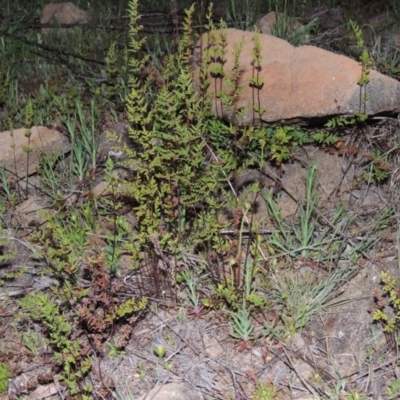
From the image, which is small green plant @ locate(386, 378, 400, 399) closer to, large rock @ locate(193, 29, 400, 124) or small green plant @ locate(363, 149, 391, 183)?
small green plant @ locate(363, 149, 391, 183)

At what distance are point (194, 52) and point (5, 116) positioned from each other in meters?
1.26

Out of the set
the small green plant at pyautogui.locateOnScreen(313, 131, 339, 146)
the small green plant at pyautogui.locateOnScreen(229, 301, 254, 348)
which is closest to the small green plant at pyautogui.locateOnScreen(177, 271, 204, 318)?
the small green plant at pyautogui.locateOnScreen(229, 301, 254, 348)

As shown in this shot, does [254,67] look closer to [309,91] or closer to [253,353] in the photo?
[309,91]

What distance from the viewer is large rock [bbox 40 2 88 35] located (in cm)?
569

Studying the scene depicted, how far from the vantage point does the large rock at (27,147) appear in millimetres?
4051

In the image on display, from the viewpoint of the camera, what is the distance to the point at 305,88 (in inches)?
145

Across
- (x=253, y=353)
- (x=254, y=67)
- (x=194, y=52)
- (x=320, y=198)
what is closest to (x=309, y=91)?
(x=254, y=67)

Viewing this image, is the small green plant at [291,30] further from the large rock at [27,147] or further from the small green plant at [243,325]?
the small green plant at [243,325]

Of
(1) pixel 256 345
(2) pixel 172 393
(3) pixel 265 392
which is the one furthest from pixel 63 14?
(3) pixel 265 392

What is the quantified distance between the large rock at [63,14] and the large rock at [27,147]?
5.70 feet

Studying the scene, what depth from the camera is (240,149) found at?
3750 millimetres

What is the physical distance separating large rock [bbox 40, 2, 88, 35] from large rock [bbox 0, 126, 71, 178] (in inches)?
68.4

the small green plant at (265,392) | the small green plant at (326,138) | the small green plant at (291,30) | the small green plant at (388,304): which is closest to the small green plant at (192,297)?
the small green plant at (265,392)

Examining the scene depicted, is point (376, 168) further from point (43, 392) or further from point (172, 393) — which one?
point (43, 392)
